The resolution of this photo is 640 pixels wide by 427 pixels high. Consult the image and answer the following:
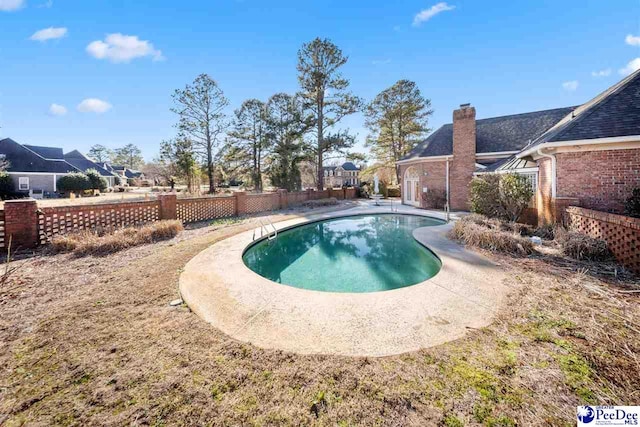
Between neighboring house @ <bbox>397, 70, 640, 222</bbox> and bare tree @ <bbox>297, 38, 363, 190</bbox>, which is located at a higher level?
bare tree @ <bbox>297, 38, 363, 190</bbox>

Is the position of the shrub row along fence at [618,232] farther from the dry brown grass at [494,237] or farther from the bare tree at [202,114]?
the bare tree at [202,114]

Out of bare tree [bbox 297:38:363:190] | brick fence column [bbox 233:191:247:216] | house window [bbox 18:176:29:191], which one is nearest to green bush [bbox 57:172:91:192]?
house window [bbox 18:176:29:191]

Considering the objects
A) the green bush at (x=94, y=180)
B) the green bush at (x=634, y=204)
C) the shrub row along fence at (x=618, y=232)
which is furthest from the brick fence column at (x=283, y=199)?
the green bush at (x=94, y=180)

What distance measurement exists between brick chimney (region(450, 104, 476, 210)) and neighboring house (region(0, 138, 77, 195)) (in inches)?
1509

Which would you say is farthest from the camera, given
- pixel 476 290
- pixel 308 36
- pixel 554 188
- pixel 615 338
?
pixel 308 36

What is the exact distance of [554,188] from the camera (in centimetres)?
812

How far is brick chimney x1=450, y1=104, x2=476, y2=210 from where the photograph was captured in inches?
594

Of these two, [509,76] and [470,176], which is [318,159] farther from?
[509,76]

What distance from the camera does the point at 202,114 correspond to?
22.2 m

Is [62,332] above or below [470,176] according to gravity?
below

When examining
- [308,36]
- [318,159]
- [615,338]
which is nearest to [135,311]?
[615,338]

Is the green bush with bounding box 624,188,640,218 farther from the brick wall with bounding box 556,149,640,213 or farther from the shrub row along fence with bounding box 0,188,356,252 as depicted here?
the shrub row along fence with bounding box 0,188,356,252

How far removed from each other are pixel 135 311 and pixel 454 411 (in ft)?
13.6

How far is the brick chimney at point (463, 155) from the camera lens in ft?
49.5
